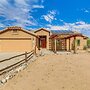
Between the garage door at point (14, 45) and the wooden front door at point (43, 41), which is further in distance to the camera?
the wooden front door at point (43, 41)

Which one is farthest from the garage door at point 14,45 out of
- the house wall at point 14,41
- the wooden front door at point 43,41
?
the wooden front door at point 43,41

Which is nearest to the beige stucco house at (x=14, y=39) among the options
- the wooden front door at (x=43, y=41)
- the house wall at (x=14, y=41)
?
the house wall at (x=14, y=41)

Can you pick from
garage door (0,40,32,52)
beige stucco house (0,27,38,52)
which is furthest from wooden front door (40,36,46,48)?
garage door (0,40,32,52)

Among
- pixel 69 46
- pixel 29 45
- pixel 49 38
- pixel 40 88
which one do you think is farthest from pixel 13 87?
pixel 49 38

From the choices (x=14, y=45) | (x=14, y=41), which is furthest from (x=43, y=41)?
(x=14, y=45)

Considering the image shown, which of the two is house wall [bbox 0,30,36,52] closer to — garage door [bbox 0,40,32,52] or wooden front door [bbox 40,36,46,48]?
garage door [bbox 0,40,32,52]

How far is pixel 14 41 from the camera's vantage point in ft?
128

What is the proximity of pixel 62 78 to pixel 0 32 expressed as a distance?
27621 millimetres

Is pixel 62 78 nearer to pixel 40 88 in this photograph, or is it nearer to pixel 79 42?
pixel 40 88

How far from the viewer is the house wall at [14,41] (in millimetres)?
38406

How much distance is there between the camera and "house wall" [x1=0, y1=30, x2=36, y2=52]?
126ft

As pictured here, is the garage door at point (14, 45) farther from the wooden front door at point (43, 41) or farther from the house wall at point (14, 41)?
the wooden front door at point (43, 41)

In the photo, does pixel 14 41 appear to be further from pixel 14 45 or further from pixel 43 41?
pixel 43 41

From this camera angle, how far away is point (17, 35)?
38.7m
